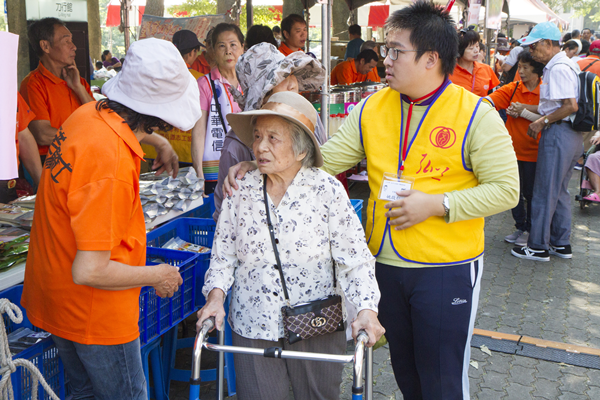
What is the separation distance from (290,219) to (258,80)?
3.09ft

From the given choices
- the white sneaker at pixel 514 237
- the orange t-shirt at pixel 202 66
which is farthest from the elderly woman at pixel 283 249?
the white sneaker at pixel 514 237

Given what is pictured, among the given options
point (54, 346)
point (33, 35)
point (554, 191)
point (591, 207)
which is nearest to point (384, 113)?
point (54, 346)

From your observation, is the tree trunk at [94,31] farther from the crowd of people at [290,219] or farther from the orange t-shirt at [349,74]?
the crowd of people at [290,219]

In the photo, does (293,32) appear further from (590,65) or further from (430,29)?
(430,29)

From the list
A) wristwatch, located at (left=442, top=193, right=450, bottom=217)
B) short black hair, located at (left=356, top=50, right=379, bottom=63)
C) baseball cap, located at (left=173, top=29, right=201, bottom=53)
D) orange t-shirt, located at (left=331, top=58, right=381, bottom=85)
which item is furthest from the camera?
orange t-shirt, located at (left=331, top=58, right=381, bottom=85)

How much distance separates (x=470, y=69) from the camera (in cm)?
662

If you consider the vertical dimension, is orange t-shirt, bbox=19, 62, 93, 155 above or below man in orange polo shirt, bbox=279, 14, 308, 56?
below

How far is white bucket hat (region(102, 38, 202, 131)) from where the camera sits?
1851 millimetres

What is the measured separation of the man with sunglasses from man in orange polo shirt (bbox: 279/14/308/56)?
2.62 metres

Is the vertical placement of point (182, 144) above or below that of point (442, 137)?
below

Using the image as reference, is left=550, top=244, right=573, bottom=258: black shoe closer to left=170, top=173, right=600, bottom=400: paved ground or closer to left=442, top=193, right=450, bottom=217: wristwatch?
left=170, top=173, right=600, bottom=400: paved ground

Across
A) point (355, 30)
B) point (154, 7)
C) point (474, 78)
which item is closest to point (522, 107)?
point (474, 78)

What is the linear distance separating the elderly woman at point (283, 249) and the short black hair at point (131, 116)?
0.37 m

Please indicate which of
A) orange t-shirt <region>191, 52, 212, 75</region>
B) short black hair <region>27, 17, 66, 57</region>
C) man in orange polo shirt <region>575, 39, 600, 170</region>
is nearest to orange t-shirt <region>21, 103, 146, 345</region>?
short black hair <region>27, 17, 66, 57</region>
